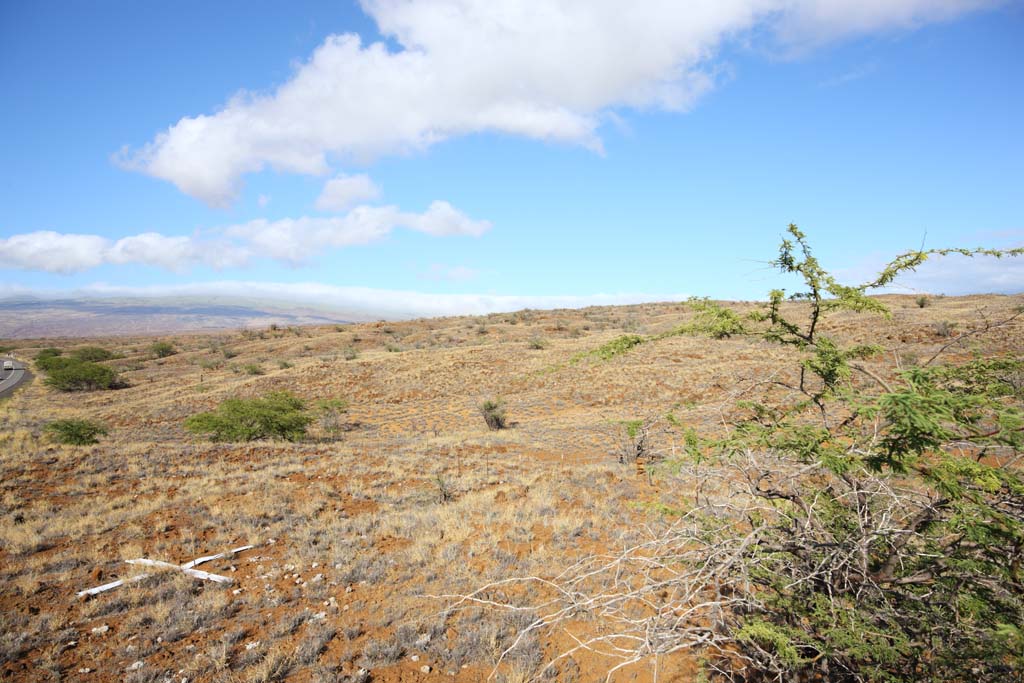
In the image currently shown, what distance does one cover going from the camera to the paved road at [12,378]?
34094mm

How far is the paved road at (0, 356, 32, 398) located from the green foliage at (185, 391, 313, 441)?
28.0m

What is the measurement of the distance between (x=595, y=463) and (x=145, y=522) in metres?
9.65

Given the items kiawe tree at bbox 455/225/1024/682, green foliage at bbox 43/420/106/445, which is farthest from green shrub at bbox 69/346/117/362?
kiawe tree at bbox 455/225/1024/682

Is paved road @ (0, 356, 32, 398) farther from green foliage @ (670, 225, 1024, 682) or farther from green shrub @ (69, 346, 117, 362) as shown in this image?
green foliage @ (670, 225, 1024, 682)

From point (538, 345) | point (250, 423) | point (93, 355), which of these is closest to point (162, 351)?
point (93, 355)

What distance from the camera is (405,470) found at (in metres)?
11.5

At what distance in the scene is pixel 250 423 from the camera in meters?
16.2

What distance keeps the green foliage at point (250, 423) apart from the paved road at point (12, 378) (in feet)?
92.0

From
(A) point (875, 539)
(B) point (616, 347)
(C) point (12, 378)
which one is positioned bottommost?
(C) point (12, 378)

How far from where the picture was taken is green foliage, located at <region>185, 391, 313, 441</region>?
1582 centimetres

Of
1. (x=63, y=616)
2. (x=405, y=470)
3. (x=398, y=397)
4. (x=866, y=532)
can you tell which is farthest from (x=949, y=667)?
(x=398, y=397)

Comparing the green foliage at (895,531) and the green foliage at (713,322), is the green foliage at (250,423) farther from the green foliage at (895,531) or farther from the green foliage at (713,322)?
the green foliage at (895,531)

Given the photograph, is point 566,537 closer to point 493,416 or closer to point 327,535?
point 327,535

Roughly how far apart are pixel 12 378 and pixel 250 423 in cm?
4270
